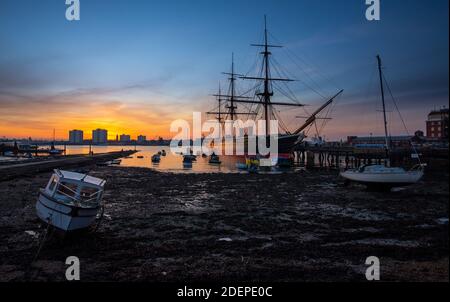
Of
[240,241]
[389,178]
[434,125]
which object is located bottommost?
[240,241]

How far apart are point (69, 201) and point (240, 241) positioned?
747 centimetres

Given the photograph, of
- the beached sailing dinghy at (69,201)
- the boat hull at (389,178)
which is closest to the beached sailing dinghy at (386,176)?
the boat hull at (389,178)

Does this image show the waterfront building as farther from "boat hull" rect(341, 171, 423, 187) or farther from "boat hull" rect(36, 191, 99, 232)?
"boat hull" rect(36, 191, 99, 232)

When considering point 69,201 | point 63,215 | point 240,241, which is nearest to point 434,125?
point 240,241

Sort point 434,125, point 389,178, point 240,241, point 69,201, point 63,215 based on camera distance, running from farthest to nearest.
A: 1. point 434,125
2. point 389,178
3. point 240,241
4. point 69,201
5. point 63,215

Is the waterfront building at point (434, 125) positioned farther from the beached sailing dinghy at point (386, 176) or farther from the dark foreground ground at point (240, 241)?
the dark foreground ground at point (240, 241)

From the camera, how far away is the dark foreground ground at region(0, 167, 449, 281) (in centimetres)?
980

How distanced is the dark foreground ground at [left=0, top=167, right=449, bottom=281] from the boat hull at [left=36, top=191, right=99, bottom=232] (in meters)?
0.68

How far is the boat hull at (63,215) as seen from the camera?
1247 cm

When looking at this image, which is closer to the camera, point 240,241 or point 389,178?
point 240,241

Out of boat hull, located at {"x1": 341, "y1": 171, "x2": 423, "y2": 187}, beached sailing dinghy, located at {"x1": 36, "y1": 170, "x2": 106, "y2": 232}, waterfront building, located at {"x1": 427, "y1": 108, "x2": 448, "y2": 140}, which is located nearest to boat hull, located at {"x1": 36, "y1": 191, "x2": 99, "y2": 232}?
beached sailing dinghy, located at {"x1": 36, "y1": 170, "x2": 106, "y2": 232}

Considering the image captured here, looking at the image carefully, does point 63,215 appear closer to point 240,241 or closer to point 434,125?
point 240,241

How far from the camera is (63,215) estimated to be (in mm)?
12555
